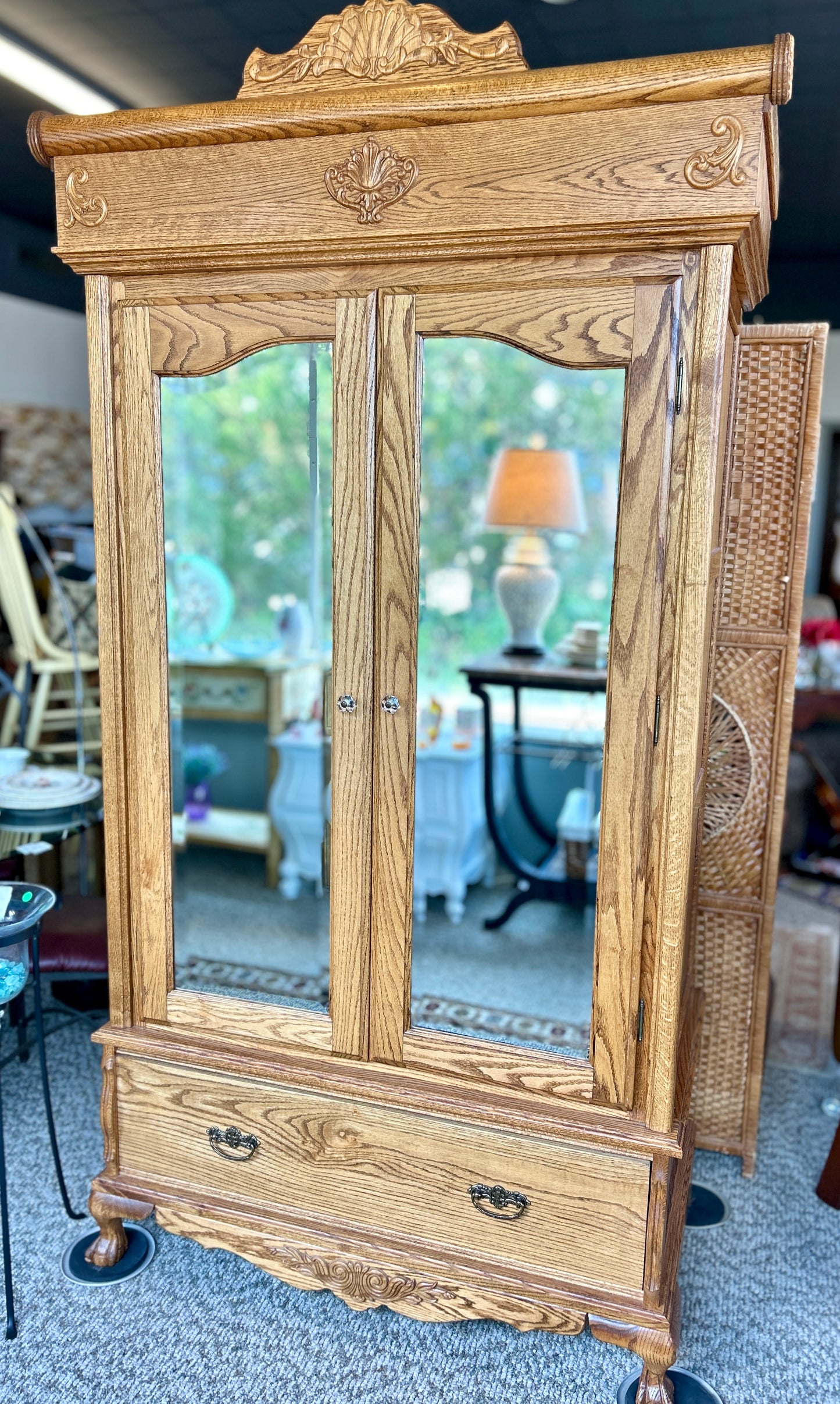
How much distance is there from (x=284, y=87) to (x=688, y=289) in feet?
2.52

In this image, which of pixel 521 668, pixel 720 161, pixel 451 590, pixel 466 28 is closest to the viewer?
pixel 720 161

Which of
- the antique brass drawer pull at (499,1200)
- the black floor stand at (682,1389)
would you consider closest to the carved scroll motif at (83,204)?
the antique brass drawer pull at (499,1200)

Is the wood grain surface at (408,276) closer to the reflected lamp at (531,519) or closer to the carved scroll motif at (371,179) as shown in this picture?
the carved scroll motif at (371,179)

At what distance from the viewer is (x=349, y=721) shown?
1.85m

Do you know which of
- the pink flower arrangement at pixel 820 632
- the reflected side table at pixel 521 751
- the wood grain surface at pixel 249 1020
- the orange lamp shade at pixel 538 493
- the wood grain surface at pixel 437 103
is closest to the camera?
the wood grain surface at pixel 437 103

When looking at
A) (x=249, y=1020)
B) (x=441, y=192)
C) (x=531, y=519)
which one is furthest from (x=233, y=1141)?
(x=531, y=519)

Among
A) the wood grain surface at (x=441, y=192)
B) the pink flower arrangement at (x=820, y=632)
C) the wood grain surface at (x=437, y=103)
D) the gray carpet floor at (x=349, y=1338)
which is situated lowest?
the gray carpet floor at (x=349, y=1338)

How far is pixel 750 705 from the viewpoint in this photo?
7.86ft

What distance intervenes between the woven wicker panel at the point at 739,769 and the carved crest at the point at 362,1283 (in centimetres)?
111

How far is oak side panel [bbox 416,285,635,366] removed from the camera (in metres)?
1.60

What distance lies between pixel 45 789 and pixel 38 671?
3.37ft

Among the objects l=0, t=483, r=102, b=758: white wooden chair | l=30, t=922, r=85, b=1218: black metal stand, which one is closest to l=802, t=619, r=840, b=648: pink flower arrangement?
l=0, t=483, r=102, b=758: white wooden chair

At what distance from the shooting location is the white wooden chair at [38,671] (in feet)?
11.9

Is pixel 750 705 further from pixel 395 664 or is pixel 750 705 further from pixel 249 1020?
pixel 249 1020
